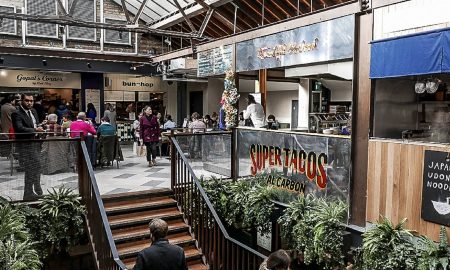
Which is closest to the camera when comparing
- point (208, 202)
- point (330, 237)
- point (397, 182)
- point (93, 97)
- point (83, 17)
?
point (397, 182)

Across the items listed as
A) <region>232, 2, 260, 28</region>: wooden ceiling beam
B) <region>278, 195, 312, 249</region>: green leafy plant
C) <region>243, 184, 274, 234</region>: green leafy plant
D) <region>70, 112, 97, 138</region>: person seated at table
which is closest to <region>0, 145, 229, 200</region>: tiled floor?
<region>70, 112, 97, 138</region>: person seated at table

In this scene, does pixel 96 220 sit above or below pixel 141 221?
above

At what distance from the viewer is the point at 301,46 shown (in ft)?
22.4

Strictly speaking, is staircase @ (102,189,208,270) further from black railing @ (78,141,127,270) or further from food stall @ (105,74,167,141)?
food stall @ (105,74,167,141)

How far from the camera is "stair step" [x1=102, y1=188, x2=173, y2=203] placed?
23.1 feet

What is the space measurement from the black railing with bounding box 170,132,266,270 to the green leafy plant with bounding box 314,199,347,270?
0.86m

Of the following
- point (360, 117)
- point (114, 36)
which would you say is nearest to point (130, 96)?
point (114, 36)

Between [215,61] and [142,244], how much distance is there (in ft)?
15.5

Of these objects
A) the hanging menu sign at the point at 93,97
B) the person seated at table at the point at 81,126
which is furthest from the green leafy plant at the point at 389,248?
the hanging menu sign at the point at 93,97

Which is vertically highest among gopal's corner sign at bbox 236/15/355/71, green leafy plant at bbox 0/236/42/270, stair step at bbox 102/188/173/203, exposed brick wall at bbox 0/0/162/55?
exposed brick wall at bbox 0/0/162/55

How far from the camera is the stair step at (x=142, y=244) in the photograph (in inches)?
244

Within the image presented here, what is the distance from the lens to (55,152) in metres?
6.46

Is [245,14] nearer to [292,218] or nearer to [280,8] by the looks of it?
[280,8]

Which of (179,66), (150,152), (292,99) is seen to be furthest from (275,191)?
(292,99)
